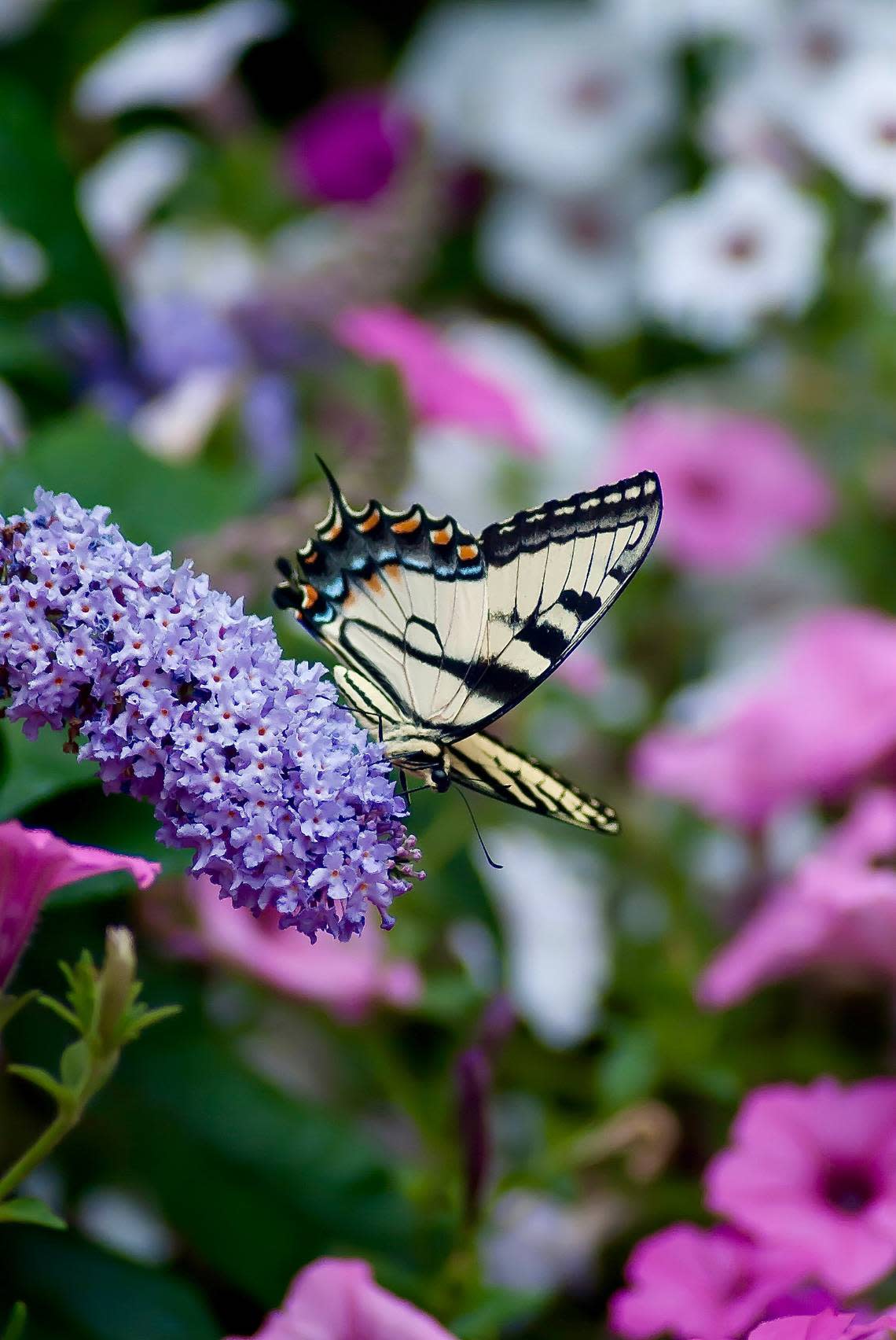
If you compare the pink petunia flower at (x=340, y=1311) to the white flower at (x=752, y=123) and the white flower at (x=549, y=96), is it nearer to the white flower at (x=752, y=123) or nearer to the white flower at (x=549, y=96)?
the white flower at (x=752, y=123)

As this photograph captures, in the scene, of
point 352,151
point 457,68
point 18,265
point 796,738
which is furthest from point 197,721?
point 457,68

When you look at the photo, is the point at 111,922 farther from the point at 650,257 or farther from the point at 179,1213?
the point at 650,257

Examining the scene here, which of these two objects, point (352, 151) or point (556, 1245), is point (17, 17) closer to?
point (352, 151)

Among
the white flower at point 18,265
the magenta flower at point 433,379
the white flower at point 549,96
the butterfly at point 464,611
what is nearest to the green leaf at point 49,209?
the white flower at point 18,265

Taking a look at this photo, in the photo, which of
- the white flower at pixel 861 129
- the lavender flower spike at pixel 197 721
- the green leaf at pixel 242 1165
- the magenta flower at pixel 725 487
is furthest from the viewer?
the magenta flower at pixel 725 487

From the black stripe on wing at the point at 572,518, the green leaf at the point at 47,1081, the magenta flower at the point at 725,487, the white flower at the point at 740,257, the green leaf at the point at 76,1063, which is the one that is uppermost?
the white flower at the point at 740,257

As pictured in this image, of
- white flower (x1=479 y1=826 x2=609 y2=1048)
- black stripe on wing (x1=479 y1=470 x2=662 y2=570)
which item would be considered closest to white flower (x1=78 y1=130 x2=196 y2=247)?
white flower (x1=479 y1=826 x2=609 y2=1048)
